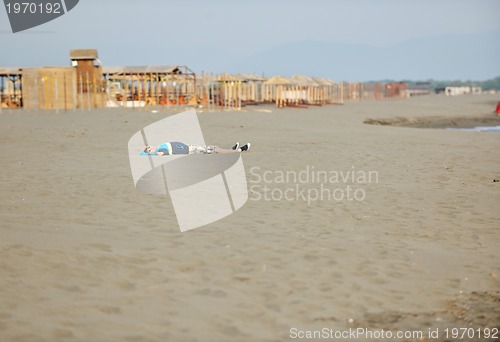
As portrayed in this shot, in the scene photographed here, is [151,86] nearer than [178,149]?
No

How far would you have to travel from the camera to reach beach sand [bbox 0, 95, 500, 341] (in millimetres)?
3980

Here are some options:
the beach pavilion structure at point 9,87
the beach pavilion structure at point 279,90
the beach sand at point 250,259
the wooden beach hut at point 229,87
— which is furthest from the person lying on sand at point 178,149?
the beach pavilion structure at point 279,90

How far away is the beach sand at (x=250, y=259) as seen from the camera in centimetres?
398

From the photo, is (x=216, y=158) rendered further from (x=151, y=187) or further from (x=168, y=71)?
(x=168, y=71)

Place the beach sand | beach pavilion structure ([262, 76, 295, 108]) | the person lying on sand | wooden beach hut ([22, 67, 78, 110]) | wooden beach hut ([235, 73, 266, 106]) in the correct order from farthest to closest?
wooden beach hut ([235, 73, 266, 106]), beach pavilion structure ([262, 76, 295, 108]), wooden beach hut ([22, 67, 78, 110]), the person lying on sand, the beach sand

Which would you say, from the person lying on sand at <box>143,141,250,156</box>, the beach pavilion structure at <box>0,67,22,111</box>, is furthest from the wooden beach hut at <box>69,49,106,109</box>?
the person lying on sand at <box>143,141,250,156</box>

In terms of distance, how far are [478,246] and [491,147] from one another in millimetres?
9952

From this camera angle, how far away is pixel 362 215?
6.97m

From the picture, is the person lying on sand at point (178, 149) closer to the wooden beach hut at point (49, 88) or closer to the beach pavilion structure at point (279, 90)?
the wooden beach hut at point (49, 88)

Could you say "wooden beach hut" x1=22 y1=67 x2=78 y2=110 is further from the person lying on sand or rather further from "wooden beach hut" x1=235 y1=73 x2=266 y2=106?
the person lying on sand

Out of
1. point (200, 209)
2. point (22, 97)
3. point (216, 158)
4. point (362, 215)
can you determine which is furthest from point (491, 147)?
Result: point (22, 97)

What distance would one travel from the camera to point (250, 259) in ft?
17.0

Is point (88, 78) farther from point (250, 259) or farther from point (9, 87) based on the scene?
point (250, 259)

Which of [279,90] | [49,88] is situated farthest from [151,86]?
[279,90]
